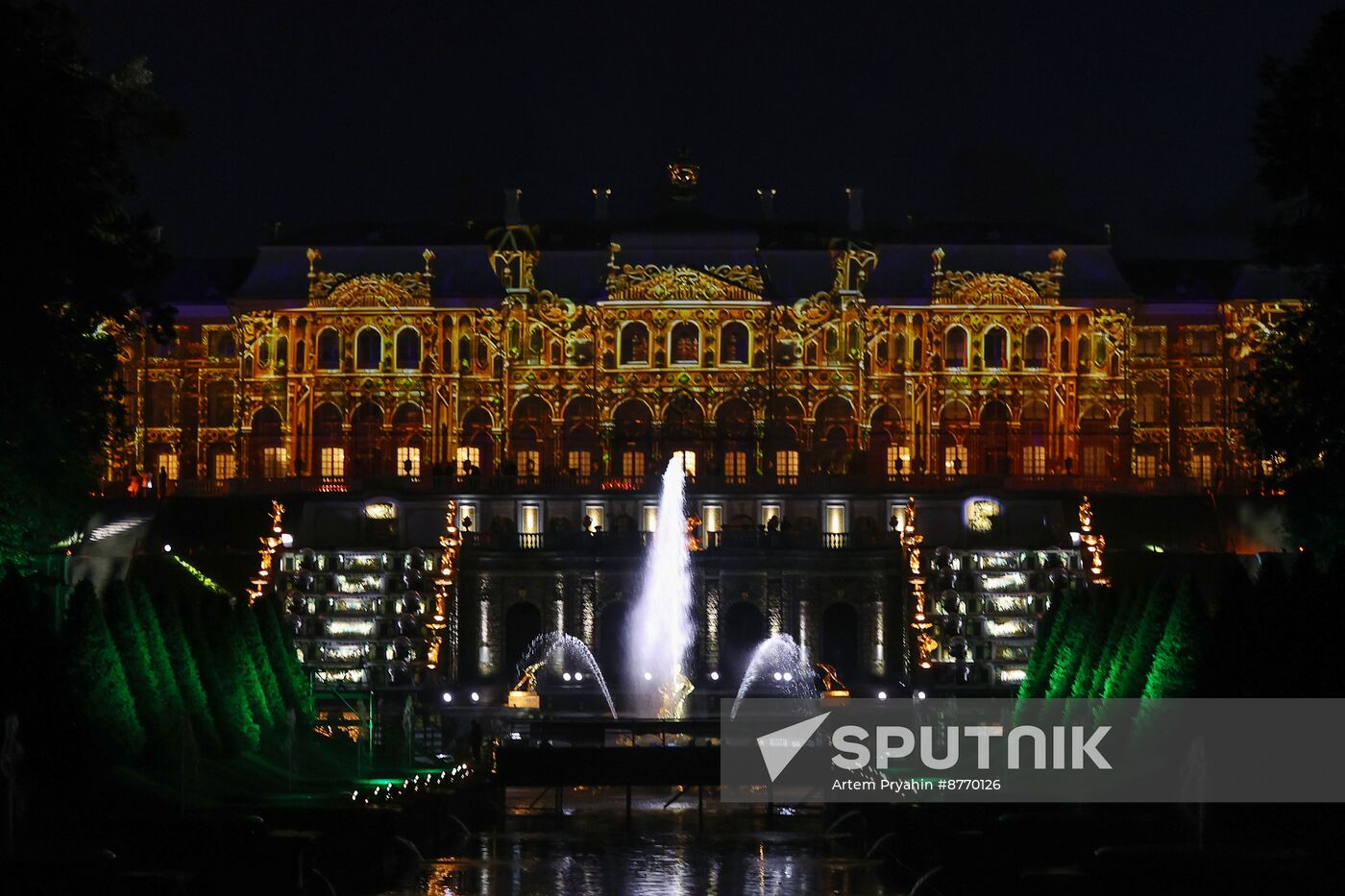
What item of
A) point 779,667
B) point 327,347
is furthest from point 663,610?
point 327,347

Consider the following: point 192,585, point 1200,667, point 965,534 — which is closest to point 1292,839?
point 1200,667

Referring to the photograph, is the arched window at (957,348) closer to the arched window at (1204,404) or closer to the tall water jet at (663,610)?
the arched window at (1204,404)

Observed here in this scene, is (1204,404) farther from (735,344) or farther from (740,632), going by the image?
(740,632)

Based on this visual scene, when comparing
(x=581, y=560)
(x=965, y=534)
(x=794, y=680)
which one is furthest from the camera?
(x=965, y=534)

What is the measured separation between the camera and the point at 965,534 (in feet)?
346

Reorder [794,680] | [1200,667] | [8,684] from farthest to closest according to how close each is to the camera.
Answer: [794,680], [1200,667], [8,684]

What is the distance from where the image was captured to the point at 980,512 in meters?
107

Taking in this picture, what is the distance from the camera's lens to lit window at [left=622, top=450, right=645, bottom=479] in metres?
118

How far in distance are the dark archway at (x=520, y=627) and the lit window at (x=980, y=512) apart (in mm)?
18881

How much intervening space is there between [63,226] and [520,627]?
1821 inches

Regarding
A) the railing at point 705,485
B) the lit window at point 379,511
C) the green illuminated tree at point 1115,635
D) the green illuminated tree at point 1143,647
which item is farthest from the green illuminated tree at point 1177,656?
the lit window at point 379,511

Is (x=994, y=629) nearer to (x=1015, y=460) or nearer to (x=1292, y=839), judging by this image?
(x=1015, y=460)

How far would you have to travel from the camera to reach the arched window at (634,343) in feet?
390

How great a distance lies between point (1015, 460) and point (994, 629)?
25630mm
